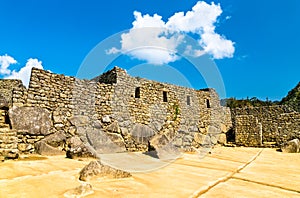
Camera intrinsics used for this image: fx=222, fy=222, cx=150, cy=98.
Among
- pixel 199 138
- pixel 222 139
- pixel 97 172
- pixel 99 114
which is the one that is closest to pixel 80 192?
pixel 97 172

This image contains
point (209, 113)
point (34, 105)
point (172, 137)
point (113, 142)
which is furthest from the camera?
point (209, 113)

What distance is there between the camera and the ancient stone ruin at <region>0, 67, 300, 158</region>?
20.5ft

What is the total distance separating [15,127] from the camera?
6023mm

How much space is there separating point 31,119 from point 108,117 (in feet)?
8.94

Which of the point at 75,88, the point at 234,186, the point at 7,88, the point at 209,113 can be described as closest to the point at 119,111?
the point at 75,88

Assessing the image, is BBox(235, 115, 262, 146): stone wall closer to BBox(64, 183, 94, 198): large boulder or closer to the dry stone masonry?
the dry stone masonry

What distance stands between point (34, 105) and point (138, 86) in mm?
4483

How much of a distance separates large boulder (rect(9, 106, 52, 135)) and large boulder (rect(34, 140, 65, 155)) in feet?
1.08

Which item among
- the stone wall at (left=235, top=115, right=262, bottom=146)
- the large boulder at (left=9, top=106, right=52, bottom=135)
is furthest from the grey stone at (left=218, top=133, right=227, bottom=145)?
the large boulder at (left=9, top=106, right=52, bottom=135)

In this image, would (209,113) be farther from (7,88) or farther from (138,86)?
(7,88)

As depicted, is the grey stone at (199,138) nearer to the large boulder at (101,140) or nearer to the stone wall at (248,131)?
the stone wall at (248,131)

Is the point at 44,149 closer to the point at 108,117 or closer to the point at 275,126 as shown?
the point at 108,117

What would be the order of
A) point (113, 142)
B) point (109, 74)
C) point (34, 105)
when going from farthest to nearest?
point (109, 74) < point (113, 142) < point (34, 105)

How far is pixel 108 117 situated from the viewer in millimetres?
8391
